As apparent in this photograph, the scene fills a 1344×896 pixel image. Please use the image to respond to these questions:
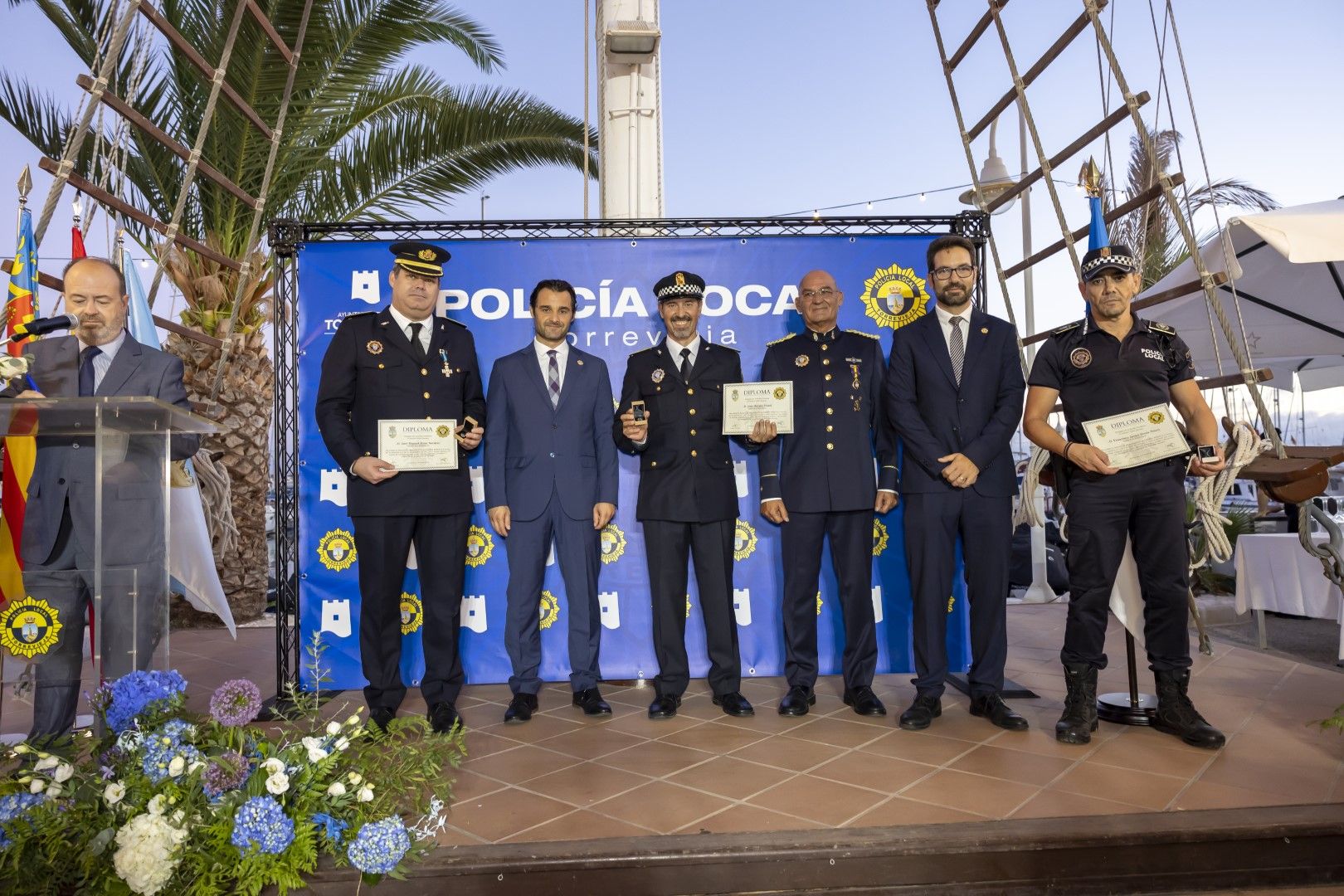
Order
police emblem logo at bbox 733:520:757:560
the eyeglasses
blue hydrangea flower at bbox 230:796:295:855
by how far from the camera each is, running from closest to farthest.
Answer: blue hydrangea flower at bbox 230:796:295:855 → the eyeglasses → police emblem logo at bbox 733:520:757:560

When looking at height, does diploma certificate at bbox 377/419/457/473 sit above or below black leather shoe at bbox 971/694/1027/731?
above

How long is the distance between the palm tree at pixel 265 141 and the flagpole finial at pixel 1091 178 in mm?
5827

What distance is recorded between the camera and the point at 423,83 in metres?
8.53

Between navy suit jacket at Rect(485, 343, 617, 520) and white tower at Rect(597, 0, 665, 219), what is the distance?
2.10 metres

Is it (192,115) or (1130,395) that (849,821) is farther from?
(192,115)

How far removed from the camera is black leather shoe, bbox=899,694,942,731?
3.89m

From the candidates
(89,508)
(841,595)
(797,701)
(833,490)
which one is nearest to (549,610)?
(797,701)

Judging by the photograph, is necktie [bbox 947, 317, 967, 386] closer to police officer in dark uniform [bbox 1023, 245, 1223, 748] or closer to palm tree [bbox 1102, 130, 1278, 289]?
police officer in dark uniform [bbox 1023, 245, 1223, 748]

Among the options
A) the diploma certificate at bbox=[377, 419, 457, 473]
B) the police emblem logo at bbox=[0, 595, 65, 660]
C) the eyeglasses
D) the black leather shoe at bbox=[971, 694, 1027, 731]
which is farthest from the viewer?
the eyeglasses

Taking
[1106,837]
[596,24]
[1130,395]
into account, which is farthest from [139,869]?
[596,24]

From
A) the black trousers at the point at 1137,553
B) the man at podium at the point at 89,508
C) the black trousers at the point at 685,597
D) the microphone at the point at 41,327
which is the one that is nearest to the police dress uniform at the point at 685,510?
the black trousers at the point at 685,597

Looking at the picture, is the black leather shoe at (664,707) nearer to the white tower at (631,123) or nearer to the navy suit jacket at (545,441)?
the navy suit jacket at (545,441)

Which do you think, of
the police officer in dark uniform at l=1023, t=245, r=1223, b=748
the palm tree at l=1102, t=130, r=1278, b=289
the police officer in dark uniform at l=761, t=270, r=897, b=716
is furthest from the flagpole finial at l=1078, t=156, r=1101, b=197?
the palm tree at l=1102, t=130, r=1278, b=289

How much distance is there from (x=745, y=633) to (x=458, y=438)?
5.92ft
